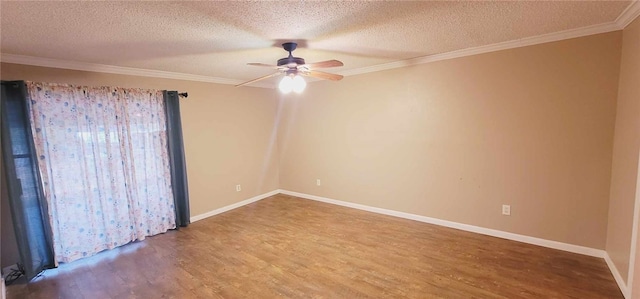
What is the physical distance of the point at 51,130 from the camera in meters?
2.86

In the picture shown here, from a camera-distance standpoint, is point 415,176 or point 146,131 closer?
point 146,131

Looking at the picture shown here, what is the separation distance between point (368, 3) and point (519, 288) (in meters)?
2.67

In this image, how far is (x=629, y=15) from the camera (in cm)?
222

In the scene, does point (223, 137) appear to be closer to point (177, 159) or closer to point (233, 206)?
point (177, 159)

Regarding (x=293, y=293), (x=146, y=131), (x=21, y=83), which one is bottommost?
(x=293, y=293)

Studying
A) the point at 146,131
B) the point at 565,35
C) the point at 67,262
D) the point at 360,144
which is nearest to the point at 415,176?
the point at 360,144

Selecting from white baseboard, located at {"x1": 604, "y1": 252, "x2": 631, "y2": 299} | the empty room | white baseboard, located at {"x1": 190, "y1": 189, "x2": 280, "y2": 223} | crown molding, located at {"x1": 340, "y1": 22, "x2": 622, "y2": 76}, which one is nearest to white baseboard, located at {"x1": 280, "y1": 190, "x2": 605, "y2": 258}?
the empty room

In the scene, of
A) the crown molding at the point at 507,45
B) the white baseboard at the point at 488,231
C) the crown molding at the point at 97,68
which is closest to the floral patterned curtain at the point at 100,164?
the crown molding at the point at 97,68

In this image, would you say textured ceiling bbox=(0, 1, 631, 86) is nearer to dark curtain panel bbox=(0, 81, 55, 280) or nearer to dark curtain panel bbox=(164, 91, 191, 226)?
dark curtain panel bbox=(0, 81, 55, 280)

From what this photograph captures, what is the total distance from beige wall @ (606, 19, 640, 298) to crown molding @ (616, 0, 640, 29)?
46mm

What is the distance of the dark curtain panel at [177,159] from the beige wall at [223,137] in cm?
18

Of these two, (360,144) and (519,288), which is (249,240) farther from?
(519,288)

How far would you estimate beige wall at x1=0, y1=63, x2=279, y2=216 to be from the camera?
4.10 metres

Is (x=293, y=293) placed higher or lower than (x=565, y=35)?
lower
